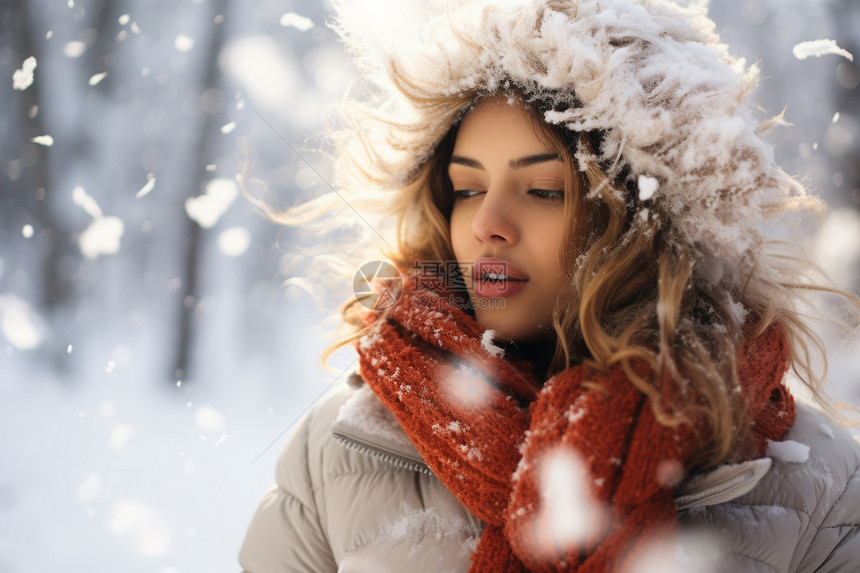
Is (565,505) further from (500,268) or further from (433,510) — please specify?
(500,268)

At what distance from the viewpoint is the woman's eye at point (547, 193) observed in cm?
112

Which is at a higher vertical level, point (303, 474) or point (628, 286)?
point (628, 286)

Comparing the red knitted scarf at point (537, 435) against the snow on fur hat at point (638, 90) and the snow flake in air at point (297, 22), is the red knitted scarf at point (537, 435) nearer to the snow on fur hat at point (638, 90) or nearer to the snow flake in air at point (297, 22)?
the snow on fur hat at point (638, 90)

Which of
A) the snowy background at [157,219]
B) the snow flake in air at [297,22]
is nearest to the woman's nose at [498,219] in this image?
the snowy background at [157,219]

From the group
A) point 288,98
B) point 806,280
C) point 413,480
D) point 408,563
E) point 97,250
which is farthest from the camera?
point 97,250

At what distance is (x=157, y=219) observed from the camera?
2789 mm

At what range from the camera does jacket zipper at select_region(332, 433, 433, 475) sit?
1128mm

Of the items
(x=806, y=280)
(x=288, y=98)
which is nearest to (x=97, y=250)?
(x=288, y=98)

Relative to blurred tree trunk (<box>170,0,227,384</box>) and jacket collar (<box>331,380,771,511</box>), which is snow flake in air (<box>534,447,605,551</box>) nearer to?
jacket collar (<box>331,380,771,511</box>)

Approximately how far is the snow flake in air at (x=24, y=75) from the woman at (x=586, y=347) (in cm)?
232

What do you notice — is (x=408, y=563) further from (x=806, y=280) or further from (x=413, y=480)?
(x=806, y=280)

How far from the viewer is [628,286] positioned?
108cm

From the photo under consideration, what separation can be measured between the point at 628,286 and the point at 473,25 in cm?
68
